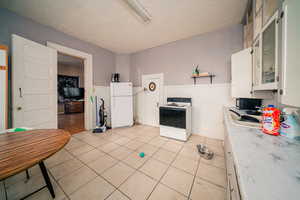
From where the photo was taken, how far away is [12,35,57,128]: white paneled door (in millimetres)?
1705

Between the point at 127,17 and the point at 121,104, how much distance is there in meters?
2.26

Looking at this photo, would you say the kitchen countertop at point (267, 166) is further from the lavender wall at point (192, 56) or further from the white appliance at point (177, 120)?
the lavender wall at point (192, 56)

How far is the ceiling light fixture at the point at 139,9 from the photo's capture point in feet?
5.21

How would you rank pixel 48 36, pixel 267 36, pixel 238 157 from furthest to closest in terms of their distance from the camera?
pixel 48 36, pixel 267 36, pixel 238 157

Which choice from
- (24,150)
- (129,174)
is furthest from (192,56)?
(24,150)

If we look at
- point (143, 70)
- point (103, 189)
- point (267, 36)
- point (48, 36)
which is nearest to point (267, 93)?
point (267, 36)

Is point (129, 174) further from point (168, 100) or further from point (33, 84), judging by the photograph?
point (33, 84)

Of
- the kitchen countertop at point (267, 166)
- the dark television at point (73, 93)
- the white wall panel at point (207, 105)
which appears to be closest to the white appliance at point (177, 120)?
the white wall panel at point (207, 105)

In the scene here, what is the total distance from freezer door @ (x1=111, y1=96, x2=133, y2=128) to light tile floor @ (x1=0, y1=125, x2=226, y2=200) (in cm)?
109

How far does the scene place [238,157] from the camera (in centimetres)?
53

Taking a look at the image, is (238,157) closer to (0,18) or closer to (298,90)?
(298,90)

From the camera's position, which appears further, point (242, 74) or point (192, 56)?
point (192, 56)

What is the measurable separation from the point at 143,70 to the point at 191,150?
9.15 ft

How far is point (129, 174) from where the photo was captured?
139cm
